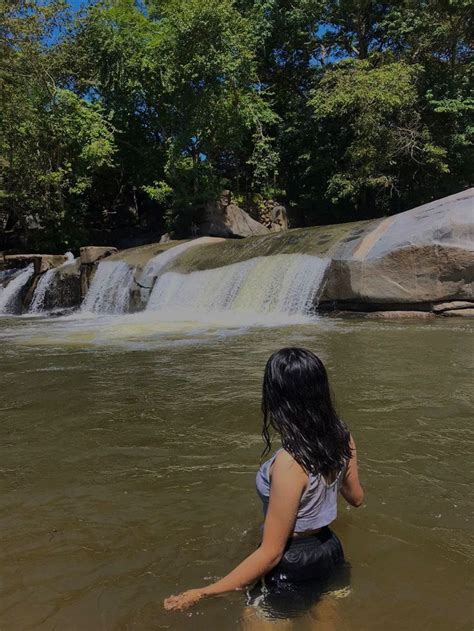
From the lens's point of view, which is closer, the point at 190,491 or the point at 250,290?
the point at 190,491

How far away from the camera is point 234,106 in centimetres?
2038

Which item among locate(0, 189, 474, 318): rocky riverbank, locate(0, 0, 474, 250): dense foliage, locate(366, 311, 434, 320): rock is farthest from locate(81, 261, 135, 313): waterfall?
locate(366, 311, 434, 320): rock

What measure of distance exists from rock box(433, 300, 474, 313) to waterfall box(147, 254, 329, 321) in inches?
98.2

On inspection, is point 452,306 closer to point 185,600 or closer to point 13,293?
point 185,600

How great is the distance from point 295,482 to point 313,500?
5.9 inches

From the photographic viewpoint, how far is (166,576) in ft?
7.58

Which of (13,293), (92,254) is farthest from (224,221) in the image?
(13,293)

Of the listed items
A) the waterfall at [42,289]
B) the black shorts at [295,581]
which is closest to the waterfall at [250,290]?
the waterfall at [42,289]

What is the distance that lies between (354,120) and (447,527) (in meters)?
18.3

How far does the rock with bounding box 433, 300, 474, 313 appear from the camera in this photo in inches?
420

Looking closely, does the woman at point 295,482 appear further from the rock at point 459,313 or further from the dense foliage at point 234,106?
the dense foliage at point 234,106

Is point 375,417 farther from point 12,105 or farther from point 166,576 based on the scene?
point 12,105

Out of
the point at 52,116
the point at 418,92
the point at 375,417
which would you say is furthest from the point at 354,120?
the point at 375,417

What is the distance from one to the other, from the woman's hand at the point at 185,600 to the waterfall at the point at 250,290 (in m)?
9.42
